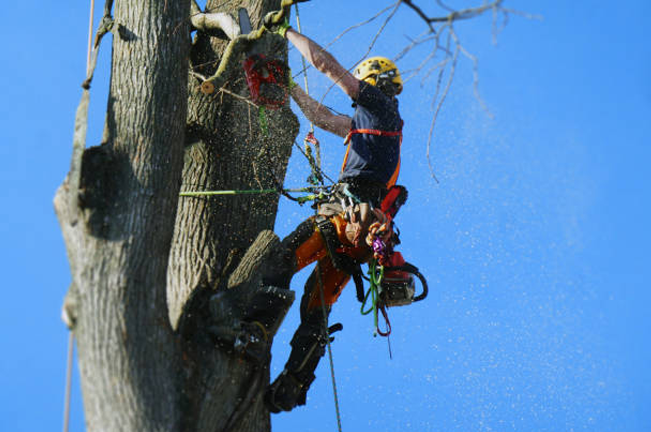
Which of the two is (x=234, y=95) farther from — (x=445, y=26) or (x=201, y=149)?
(x=445, y=26)

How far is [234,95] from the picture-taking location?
13.6 ft

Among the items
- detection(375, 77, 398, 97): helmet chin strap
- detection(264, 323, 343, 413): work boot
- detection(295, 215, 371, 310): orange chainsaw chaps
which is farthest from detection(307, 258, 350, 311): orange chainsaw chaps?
detection(375, 77, 398, 97): helmet chin strap

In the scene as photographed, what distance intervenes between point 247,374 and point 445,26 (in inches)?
72.8

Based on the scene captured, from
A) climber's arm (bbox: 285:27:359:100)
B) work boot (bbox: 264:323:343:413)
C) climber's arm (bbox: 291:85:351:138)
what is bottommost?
work boot (bbox: 264:323:343:413)

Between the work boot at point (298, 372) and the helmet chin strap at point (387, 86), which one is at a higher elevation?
the helmet chin strap at point (387, 86)

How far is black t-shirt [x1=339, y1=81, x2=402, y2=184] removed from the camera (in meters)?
4.41

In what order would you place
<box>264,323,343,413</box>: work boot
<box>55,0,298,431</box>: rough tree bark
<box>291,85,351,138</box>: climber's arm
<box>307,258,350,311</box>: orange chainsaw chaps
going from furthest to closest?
<box>291,85,351,138</box>: climber's arm < <box>307,258,350,311</box>: orange chainsaw chaps < <box>264,323,343,413</box>: work boot < <box>55,0,298,431</box>: rough tree bark

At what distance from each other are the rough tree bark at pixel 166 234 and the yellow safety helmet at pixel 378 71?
516 millimetres

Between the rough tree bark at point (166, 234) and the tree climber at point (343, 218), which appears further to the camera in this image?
the tree climber at point (343, 218)

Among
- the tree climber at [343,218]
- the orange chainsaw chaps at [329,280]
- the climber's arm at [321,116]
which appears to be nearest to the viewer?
the tree climber at [343,218]

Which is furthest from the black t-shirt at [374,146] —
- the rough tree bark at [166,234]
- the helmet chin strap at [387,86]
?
the rough tree bark at [166,234]

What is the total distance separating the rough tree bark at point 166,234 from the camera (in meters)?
3.27

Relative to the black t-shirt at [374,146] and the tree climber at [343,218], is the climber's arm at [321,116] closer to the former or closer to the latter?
the tree climber at [343,218]

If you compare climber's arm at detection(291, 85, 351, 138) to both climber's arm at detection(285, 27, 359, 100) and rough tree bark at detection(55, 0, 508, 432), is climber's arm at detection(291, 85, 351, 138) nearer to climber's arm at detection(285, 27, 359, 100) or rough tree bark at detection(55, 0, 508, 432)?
rough tree bark at detection(55, 0, 508, 432)
